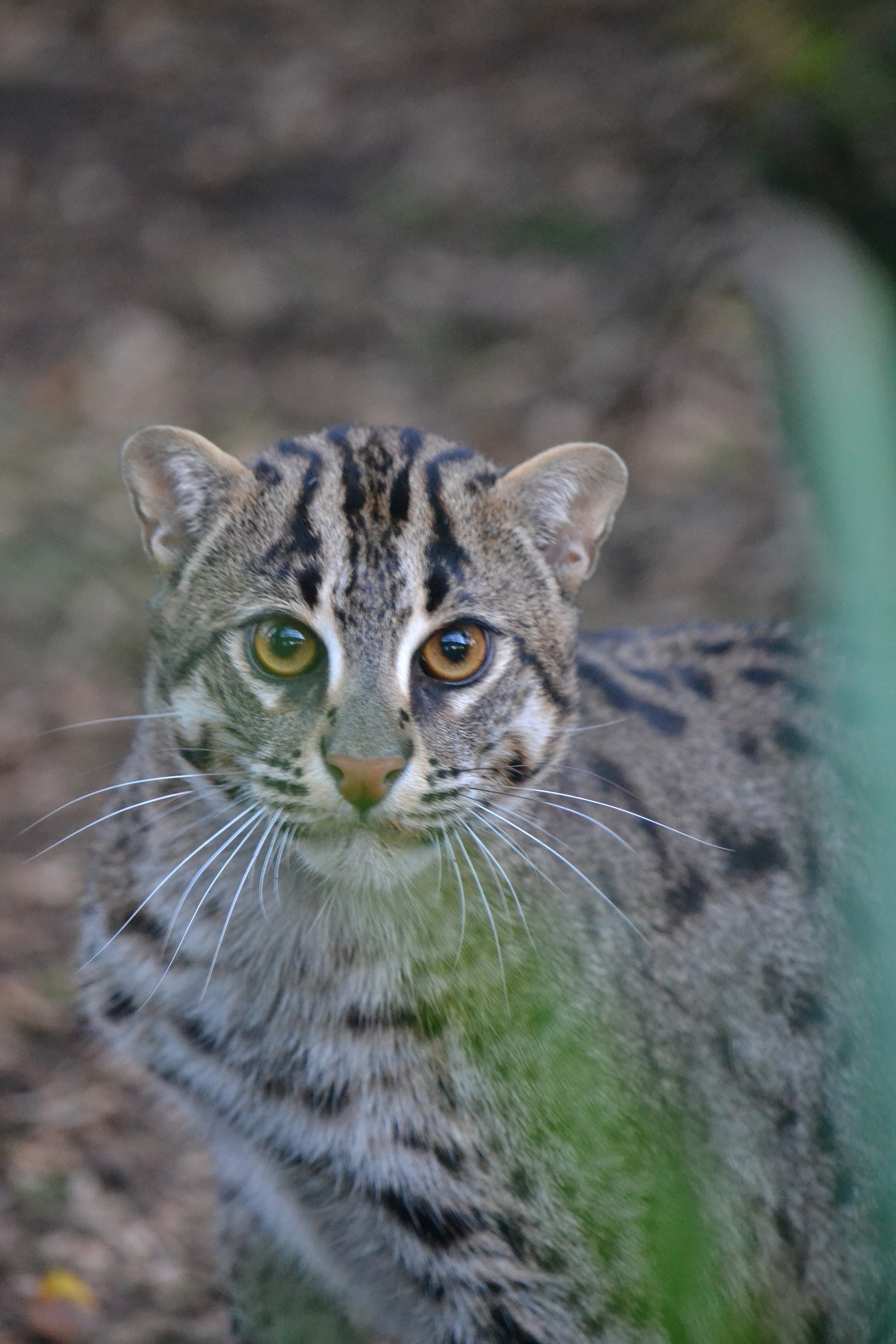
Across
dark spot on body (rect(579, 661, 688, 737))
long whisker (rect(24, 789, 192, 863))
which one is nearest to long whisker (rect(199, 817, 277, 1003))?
long whisker (rect(24, 789, 192, 863))

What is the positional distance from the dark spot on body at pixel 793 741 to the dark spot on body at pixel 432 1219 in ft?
7.02

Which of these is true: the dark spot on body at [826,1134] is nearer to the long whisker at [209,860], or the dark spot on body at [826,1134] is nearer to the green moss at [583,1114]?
the green moss at [583,1114]

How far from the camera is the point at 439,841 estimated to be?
465cm

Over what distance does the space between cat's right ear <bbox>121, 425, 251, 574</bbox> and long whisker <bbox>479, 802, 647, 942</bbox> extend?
4.66 ft

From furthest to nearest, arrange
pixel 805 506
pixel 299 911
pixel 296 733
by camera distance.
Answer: pixel 805 506 < pixel 299 911 < pixel 296 733

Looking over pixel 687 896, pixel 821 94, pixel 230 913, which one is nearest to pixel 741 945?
pixel 687 896

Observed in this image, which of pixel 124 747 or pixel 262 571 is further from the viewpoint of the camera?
pixel 124 747

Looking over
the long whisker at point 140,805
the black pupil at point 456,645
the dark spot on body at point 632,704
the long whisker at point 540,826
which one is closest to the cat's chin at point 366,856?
the long whisker at point 540,826

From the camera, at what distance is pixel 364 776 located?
426 cm

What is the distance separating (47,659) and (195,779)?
5324 millimetres

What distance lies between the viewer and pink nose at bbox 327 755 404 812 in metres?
4.25

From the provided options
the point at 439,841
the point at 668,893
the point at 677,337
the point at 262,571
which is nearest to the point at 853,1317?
the point at 668,893

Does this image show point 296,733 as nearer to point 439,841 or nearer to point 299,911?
point 439,841

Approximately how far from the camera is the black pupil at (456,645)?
186 inches
